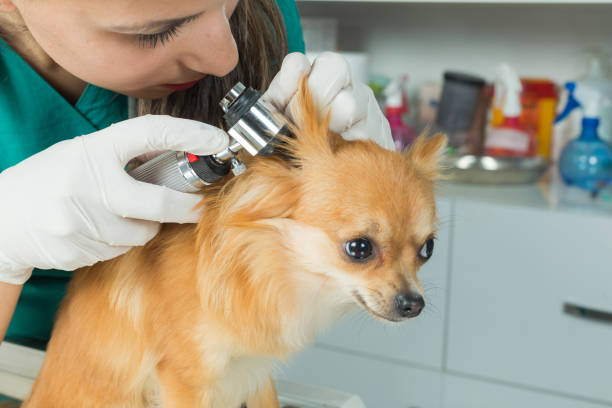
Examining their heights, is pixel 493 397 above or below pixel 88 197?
below

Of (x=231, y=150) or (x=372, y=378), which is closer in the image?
(x=231, y=150)

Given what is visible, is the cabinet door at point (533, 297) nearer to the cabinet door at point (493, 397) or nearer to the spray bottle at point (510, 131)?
the cabinet door at point (493, 397)

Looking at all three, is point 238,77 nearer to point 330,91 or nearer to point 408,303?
point 330,91

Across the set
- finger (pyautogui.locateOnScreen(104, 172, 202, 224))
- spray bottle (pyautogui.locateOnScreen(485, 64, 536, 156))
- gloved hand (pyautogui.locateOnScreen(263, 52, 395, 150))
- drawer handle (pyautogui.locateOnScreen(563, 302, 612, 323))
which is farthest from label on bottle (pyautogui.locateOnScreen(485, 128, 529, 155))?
finger (pyautogui.locateOnScreen(104, 172, 202, 224))

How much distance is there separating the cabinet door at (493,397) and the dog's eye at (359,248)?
1175 mm

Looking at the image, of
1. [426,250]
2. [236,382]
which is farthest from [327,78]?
[236,382]

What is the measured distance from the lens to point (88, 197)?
698mm

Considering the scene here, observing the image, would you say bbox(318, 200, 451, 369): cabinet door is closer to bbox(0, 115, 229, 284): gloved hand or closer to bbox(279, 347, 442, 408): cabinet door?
bbox(279, 347, 442, 408): cabinet door

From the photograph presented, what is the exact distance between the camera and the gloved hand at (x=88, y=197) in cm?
68

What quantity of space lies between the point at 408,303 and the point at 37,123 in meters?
0.55

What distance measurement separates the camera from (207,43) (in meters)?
0.70

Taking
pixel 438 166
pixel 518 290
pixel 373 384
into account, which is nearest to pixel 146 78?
pixel 438 166

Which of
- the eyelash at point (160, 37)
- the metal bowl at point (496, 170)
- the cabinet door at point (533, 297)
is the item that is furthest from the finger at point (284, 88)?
the metal bowl at point (496, 170)

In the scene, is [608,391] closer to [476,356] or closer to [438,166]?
[476,356]
